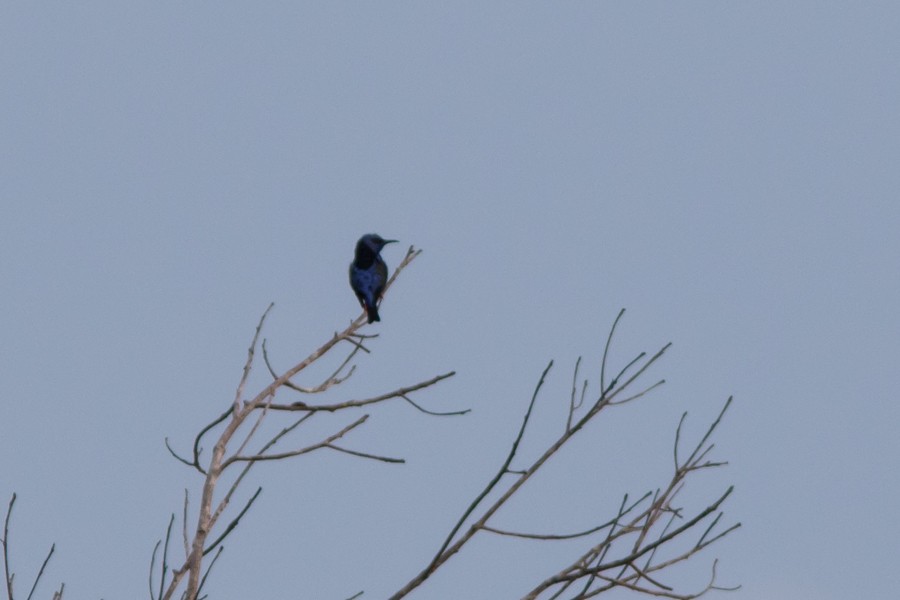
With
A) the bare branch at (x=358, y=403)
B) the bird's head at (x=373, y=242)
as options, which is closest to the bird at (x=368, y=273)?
the bird's head at (x=373, y=242)

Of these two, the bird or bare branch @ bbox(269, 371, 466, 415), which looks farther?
the bird

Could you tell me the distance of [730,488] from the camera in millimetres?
3252

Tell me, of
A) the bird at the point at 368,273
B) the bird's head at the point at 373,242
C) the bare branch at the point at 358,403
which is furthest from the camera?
the bird's head at the point at 373,242

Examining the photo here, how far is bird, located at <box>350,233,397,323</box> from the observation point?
35.3 feet

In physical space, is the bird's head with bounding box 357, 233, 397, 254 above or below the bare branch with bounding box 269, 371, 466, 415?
above

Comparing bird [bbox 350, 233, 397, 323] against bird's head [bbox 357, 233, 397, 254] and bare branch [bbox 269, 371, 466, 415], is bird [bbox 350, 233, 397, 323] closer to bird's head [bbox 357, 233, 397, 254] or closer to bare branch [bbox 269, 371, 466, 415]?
bird's head [bbox 357, 233, 397, 254]

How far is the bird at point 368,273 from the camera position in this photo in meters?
10.8

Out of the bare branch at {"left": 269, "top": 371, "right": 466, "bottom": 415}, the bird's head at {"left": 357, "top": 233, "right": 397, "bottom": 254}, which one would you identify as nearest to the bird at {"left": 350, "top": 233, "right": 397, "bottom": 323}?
the bird's head at {"left": 357, "top": 233, "right": 397, "bottom": 254}

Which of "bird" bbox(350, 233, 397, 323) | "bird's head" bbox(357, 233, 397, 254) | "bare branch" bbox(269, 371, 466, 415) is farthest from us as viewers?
"bird's head" bbox(357, 233, 397, 254)

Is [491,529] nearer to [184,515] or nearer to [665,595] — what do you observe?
[665,595]

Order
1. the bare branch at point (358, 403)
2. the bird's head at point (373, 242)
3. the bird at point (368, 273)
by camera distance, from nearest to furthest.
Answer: the bare branch at point (358, 403) < the bird at point (368, 273) < the bird's head at point (373, 242)

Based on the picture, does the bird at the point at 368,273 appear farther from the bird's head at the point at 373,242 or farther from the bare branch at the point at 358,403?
the bare branch at the point at 358,403

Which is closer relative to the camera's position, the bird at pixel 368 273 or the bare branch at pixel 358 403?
the bare branch at pixel 358 403

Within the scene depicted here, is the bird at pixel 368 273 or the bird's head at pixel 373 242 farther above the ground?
the bird's head at pixel 373 242
